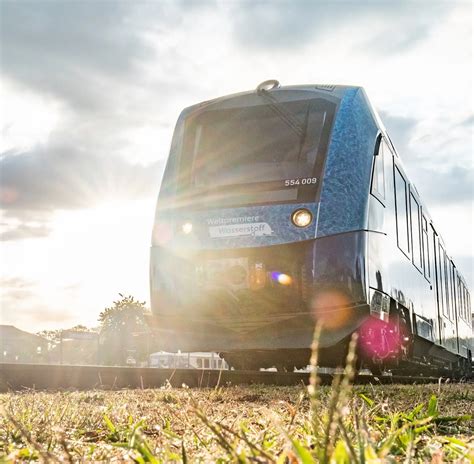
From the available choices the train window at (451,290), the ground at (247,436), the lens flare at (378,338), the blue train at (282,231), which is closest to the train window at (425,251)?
the blue train at (282,231)

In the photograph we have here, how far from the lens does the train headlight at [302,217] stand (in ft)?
21.0

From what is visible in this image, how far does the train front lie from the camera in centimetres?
629

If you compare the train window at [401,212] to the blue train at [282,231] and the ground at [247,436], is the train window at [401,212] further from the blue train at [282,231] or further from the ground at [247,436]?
the ground at [247,436]

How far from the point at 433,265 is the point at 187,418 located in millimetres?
8972

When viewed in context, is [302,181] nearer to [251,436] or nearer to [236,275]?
[236,275]

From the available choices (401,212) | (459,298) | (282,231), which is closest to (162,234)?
(282,231)

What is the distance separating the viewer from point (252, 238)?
21.6 feet

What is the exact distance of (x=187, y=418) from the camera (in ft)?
8.43

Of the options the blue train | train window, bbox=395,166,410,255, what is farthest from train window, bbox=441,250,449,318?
the blue train

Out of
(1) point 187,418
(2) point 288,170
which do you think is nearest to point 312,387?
(1) point 187,418

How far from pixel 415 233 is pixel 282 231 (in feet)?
11.4

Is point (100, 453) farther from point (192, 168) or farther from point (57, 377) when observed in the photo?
point (57, 377)

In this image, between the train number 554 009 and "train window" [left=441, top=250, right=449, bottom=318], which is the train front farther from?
"train window" [left=441, top=250, right=449, bottom=318]

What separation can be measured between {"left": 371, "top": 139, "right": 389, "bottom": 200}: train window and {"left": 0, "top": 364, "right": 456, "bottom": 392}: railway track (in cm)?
229
